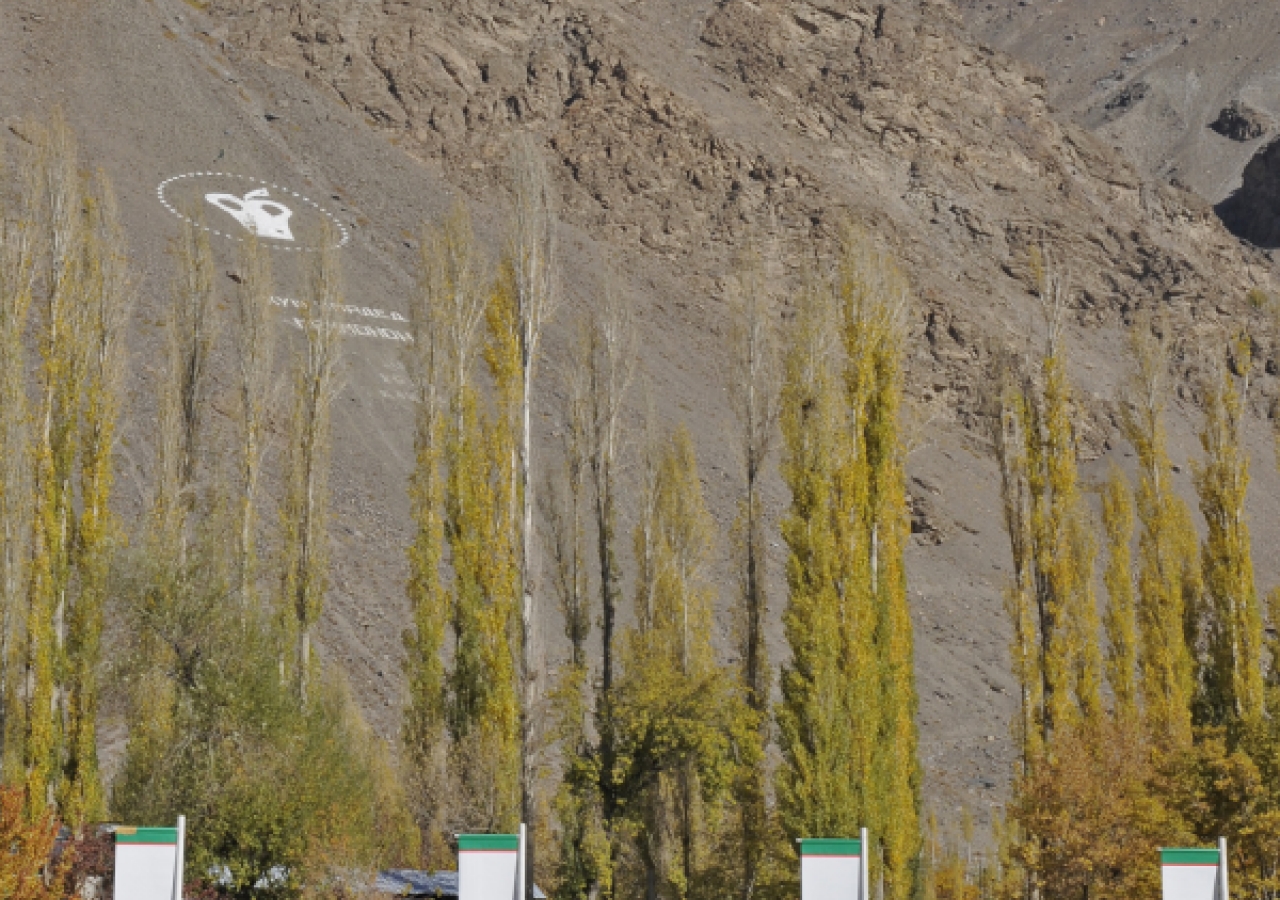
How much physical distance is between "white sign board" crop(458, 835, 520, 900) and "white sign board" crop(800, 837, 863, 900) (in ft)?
10.4

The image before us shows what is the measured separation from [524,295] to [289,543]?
1105 cm

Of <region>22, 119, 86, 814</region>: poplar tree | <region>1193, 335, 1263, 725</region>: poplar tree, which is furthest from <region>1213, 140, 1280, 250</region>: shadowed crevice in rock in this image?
<region>22, 119, 86, 814</region>: poplar tree

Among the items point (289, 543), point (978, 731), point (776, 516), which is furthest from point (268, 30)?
point (289, 543)

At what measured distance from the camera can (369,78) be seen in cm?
10956

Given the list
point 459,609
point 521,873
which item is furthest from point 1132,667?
point 521,873

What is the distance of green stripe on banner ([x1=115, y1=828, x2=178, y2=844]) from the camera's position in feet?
53.3

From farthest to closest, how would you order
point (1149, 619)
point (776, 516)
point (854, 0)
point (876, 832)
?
1. point (854, 0)
2. point (776, 516)
3. point (1149, 619)
4. point (876, 832)

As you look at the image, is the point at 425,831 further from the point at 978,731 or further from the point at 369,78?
A: the point at 369,78

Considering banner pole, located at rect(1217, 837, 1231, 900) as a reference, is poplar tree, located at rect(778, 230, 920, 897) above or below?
above

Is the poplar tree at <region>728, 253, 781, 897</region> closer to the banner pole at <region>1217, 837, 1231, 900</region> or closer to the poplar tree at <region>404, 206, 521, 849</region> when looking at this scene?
the poplar tree at <region>404, 206, 521, 849</region>

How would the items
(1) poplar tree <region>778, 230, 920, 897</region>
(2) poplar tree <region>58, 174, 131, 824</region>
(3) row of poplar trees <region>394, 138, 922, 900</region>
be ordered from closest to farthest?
(1) poplar tree <region>778, 230, 920, 897</region> < (3) row of poplar trees <region>394, 138, 922, 900</region> < (2) poplar tree <region>58, 174, 131, 824</region>

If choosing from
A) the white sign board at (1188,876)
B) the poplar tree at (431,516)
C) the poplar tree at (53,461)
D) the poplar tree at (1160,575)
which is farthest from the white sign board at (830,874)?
the poplar tree at (1160,575)

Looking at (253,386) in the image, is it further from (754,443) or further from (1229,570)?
(1229,570)

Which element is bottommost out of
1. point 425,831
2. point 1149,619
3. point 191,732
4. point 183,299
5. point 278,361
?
point 425,831
